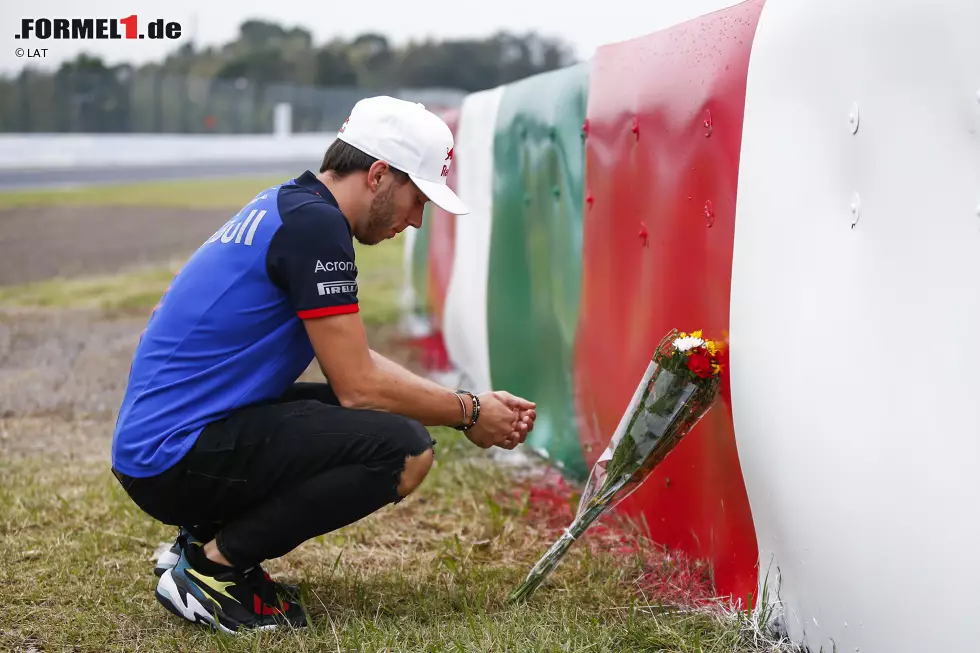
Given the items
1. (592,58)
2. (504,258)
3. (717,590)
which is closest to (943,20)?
(717,590)

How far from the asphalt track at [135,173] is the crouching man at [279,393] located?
19268 millimetres

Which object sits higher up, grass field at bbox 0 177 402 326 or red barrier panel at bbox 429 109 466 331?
red barrier panel at bbox 429 109 466 331

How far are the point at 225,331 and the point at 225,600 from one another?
722 mm

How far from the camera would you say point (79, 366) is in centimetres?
703

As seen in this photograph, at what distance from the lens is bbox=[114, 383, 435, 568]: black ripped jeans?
284 centimetres

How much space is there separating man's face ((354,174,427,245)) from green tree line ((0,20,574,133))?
164 cm

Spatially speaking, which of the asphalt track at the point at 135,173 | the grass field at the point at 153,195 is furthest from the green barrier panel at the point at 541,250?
the asphalt track at the point at 135,173

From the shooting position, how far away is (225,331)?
2830mm

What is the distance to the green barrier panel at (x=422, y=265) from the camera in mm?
8031

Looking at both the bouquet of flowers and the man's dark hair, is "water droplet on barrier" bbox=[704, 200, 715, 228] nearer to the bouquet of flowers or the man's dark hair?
the bouquet of flowers

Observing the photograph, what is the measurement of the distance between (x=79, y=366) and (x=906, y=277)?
5.98 meters

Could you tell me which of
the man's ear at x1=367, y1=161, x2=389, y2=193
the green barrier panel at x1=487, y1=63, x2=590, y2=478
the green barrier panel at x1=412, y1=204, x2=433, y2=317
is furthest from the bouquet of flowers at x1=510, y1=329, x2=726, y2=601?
the green barrier panel at x1=412, y1=204, x2=433, y2=317

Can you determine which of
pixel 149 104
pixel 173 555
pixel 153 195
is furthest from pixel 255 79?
pixel 173 555

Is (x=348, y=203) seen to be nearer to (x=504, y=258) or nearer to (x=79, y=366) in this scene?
(x=504, y=258)
